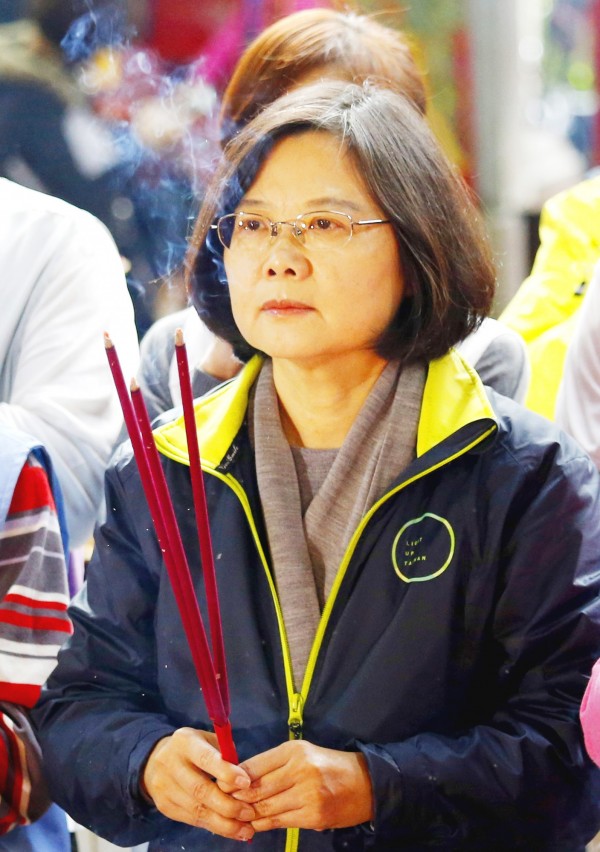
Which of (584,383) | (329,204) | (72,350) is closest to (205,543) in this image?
(329,204)

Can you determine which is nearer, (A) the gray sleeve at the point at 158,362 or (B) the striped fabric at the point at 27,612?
(B) the striped fabric at the point at 27,612

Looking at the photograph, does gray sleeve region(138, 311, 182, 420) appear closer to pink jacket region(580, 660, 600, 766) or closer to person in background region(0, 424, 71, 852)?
person in background region(0, 424, 71, 852)

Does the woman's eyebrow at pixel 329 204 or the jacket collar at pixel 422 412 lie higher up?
the woman's eyebrow at pixel 329 204

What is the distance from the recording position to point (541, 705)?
4.55 ft

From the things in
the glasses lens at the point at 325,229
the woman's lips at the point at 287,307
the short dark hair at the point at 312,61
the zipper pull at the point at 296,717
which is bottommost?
the zipper pull at the point at 296,717

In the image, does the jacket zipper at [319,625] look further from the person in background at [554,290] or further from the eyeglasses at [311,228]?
the person in background at [554,290]

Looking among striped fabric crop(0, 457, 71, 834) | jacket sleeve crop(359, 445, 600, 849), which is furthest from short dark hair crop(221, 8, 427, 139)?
jacket sleeve crop(359, 445, 600, 849)

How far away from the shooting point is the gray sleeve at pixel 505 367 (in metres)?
1.80

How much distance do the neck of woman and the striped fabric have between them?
13.4 inches

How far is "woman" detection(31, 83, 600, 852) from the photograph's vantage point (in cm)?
137

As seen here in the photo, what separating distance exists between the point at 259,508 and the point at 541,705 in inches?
16.4

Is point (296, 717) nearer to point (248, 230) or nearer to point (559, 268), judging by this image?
point (248, 230)

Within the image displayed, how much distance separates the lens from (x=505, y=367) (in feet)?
5.96

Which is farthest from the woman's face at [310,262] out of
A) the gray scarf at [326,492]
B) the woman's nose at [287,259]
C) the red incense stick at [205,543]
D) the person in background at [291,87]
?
the person in background at [291,87]
